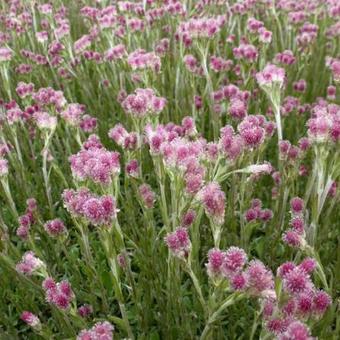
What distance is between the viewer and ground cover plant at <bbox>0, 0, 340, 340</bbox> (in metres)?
1.28

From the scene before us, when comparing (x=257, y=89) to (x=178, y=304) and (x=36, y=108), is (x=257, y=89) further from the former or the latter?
(x=178, y=304)

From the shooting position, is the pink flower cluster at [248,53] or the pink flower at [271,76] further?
the pink flower cluster at [248,53]

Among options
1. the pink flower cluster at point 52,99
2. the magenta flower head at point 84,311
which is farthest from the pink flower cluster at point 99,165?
the pink flower cluster at point 52,99

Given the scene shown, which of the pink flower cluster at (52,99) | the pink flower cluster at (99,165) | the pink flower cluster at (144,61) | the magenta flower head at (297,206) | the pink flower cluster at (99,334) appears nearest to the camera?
the pink flower cluster at (99,334)

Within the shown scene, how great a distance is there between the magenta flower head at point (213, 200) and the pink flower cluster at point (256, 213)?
52 centimetres

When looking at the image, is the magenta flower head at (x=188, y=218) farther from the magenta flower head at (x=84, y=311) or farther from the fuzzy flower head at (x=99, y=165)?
the magenta flower head at (x=84, y=311)

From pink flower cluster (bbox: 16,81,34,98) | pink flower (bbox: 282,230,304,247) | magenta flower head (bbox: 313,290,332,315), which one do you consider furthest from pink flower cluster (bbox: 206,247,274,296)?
pink flower cluster (bbox: 16,81,34,98)

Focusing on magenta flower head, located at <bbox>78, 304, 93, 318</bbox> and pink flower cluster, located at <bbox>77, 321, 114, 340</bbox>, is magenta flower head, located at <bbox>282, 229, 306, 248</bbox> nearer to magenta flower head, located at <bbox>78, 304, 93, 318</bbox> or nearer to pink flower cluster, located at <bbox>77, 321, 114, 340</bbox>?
pink flower cluster, located at <bbox>77, 321, 114, 340</bbox>

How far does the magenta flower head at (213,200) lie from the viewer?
129 cm

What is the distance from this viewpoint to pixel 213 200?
51.0 inches

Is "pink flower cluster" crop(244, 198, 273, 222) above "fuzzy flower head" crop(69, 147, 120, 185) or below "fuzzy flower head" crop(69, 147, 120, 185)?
below

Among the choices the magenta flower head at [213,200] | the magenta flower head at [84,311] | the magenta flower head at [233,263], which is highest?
the magenta flower head at [213,200]

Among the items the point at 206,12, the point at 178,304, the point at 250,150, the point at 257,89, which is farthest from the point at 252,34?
the point at 178,304

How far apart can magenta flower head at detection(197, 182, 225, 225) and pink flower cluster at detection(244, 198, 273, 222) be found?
20.6 inches
